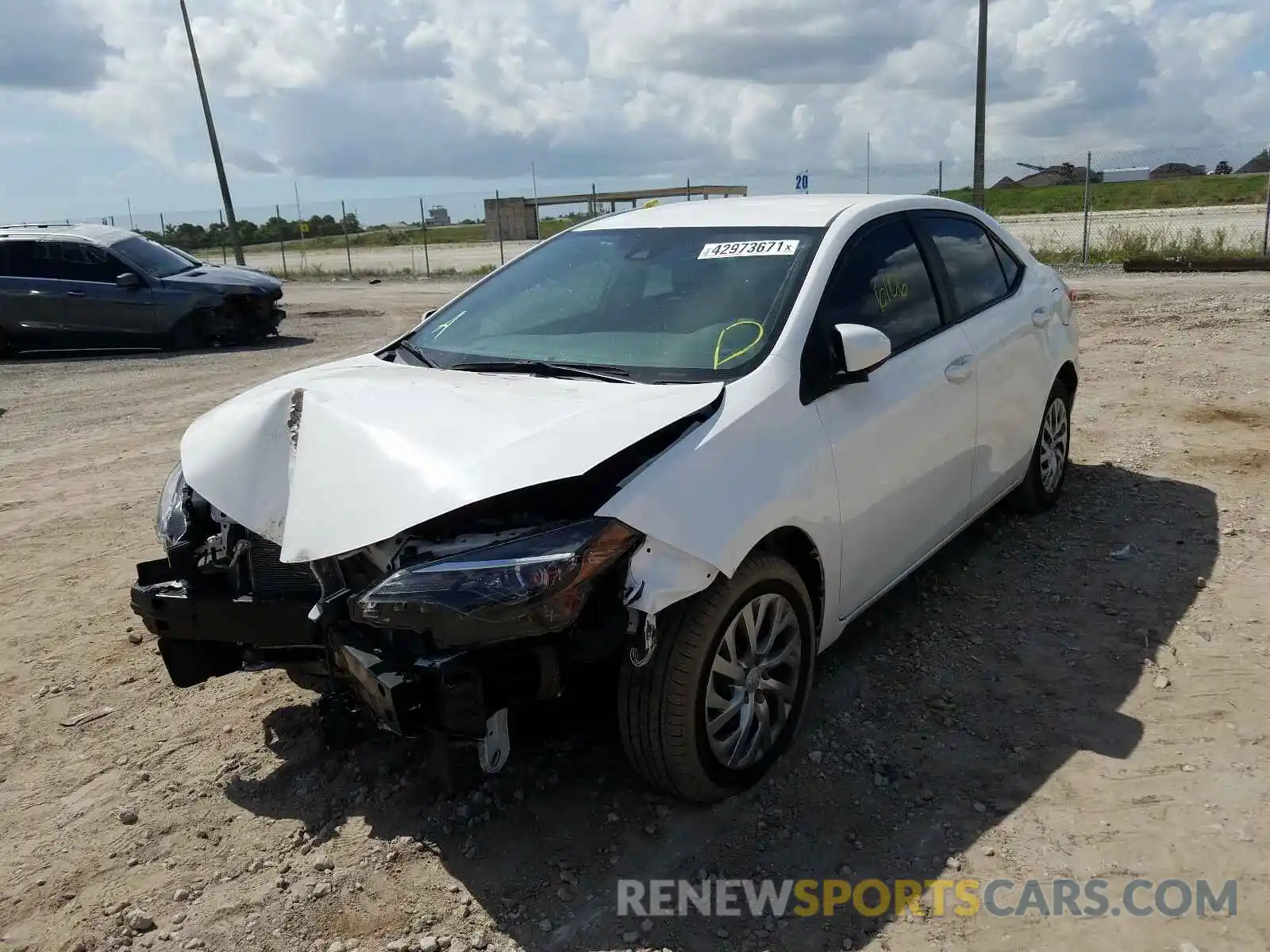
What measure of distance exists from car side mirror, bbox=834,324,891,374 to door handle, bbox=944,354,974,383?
0.78 m

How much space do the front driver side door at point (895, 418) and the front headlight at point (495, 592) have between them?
45.1 inches

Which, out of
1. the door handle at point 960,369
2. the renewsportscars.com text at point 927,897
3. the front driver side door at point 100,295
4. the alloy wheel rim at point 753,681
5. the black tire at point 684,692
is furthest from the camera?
the front driver side door at point 100,295

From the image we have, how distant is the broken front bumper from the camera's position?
2637mm

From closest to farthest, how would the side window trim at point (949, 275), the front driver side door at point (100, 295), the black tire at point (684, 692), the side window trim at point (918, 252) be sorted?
1. the black tire at point (684, 692)
2. the side window trim at point (918, 252)
3. the side window trim at point (949, 275)
4. the front driver side door at point (100, 295)

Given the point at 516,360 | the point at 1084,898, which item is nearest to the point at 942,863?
the point at 1084,898

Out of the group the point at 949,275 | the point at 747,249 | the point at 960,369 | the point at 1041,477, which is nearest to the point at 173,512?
the point at 747,249

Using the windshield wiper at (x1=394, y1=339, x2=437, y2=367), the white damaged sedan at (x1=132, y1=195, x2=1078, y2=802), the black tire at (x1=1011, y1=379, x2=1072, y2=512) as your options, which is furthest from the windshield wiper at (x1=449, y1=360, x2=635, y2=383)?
the black tire at (x1=1011, y1=379, x2=1072, y2=512)

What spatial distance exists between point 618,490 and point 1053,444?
361 centimetres

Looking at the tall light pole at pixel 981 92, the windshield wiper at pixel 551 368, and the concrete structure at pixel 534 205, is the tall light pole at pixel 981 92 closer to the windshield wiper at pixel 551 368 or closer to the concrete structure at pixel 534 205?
the concrete structure at pixel 534 205

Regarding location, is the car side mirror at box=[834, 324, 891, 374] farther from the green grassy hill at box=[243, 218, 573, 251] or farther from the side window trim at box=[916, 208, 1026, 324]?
the green grassy hill at box=[243, 218, 573, 251]

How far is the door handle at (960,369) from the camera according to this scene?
4.17 m

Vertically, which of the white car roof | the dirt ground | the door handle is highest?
the white car roof

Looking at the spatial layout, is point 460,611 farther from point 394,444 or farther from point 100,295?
point 100,295

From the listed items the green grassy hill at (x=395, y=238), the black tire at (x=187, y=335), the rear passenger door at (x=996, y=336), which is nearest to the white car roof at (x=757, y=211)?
the rear passenger door at (x=996, y=336)
